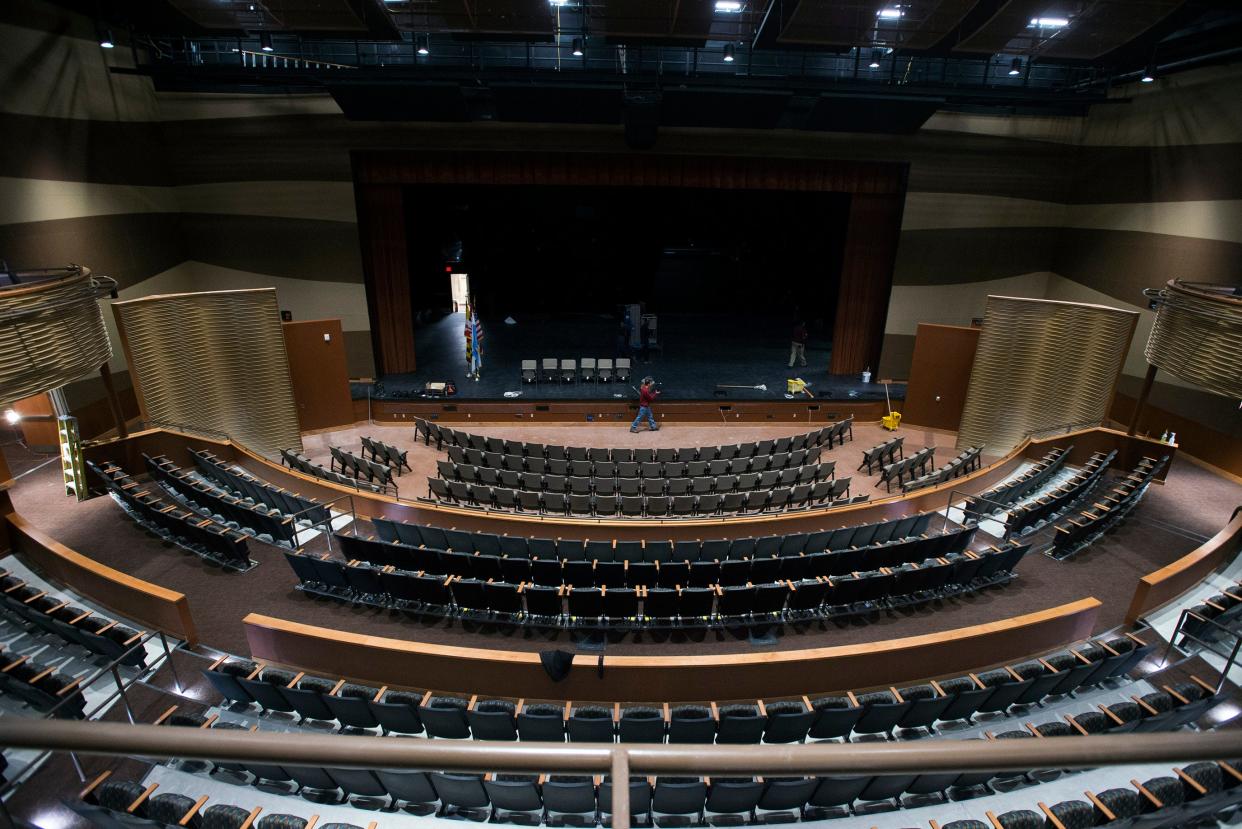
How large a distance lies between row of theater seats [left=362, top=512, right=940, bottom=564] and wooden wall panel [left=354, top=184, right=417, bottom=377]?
1007 cm

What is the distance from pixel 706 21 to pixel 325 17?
6106 mm

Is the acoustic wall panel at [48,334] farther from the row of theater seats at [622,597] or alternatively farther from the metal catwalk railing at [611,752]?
the metal catwalk railing at [611,752]

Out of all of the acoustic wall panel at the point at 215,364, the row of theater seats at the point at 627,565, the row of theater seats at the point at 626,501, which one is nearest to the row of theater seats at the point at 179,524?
the row of theater seats at the point at 627,565

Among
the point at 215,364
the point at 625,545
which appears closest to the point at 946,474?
the point at 625,545

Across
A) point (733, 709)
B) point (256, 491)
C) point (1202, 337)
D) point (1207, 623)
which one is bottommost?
point (256, 491)

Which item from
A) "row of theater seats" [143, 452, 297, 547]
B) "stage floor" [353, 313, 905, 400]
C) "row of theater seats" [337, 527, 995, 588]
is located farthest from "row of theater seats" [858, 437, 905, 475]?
"row of theater seats" [143, 452, 297, 547]

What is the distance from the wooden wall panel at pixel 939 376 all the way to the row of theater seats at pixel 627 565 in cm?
875

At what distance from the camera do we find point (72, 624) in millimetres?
6695

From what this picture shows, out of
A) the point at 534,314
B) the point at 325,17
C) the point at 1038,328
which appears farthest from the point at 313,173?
the point at 1038,328

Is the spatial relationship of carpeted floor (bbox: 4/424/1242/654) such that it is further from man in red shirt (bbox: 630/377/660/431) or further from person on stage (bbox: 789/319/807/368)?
person on stage (bbox: 789/319/807/368)

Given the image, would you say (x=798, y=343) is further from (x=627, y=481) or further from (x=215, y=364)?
(x=215, y=364)

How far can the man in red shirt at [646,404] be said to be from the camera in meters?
15.5

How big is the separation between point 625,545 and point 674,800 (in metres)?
4.25

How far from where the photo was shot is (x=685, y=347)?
20406mm
